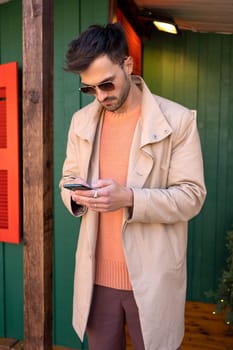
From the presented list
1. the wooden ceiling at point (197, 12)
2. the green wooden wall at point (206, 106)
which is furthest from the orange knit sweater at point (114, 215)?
the green wooden wall at point (206, 106)

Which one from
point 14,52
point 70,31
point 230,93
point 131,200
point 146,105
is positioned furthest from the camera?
point 230,93

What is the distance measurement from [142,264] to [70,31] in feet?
5.98

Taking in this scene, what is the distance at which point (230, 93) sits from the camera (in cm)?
348

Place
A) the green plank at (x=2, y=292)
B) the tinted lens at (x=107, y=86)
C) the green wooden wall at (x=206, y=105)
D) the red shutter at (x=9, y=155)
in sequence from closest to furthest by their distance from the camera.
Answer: the tinted lens at (x=107, y=86) < the red shutter at (x=9, y=155) < the green plank at (x=2, y=292) < the green wooden wall at (x=206, y=105)

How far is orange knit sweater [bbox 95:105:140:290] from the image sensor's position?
1.38m

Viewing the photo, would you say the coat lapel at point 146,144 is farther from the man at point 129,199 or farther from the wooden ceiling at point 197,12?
the wooden ceiling at point 197,12

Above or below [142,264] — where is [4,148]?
above

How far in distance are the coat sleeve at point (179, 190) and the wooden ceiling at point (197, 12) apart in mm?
1673

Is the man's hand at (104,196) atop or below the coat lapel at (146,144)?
below

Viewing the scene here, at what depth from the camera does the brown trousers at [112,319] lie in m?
1.39

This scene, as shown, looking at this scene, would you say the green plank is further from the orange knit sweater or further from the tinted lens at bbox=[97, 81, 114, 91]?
the tinted lens at bbox=[97, 81, 114, 91]

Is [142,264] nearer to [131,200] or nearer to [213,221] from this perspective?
[131,200]

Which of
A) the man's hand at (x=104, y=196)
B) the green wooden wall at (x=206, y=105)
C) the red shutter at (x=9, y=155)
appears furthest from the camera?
the green wooden wall at (x=206, y=105)

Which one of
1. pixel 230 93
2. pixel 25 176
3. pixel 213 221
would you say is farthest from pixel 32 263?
pixel 230 93
